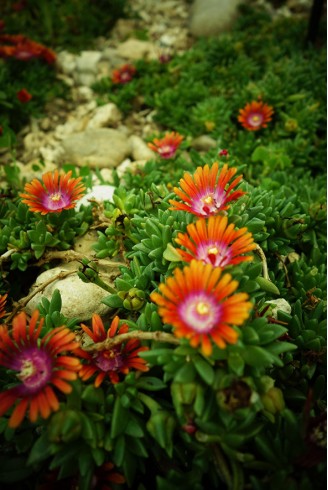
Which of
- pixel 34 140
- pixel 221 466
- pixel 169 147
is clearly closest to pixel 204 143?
pixel 169 147

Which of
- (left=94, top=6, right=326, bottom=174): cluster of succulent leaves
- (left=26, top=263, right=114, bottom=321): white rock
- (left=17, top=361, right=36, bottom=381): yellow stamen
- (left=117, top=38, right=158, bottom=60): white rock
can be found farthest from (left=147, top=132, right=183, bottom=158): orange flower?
(left=117, top=38, right=158, bottom=60): white rock

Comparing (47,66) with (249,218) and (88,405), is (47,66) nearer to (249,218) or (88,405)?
(249,218)

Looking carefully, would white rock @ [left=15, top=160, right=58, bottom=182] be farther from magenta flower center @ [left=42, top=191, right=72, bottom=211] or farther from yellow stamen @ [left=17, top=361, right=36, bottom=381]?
yellow stamen @ [left=17, top=361, right=36, bottom=381]

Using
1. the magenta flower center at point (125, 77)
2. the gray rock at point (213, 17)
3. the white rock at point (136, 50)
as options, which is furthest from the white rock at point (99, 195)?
the gray rock at point (213, 17)

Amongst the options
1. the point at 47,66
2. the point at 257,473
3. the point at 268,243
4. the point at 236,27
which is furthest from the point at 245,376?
the point at 236,27

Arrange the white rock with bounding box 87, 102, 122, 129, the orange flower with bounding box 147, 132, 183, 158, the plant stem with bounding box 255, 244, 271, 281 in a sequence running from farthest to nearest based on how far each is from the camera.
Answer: the white rock with bounding box 87, 102, 122, 129
the orange flower with bounding box 147, 132, 183, 158
the plant stem with bounding box 255, 244, 271, 281

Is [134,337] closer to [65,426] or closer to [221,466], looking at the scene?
[65,426]

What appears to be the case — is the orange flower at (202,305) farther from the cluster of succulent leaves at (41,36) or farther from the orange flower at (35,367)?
the cluster of succulent leaves at (41,36)
